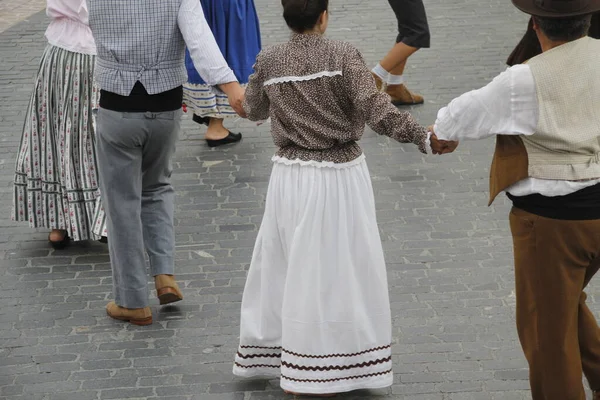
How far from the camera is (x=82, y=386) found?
4922 mm

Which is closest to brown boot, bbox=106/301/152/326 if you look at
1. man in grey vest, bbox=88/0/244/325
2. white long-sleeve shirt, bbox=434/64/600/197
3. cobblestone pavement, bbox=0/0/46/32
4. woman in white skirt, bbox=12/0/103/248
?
man in grey vest, bbox=88/0/244/325

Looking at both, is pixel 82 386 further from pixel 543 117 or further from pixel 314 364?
pixel 543 117

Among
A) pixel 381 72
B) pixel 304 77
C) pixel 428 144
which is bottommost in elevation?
pixel 381 72

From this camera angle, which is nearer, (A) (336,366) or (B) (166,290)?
(A) (336,366)

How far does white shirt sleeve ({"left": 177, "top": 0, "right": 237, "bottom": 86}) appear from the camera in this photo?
4.95 metres

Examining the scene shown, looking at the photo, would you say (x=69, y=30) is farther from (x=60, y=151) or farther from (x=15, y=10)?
(x=15, y=10)

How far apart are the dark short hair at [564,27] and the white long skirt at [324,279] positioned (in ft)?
3.56

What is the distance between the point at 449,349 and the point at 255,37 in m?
3.54

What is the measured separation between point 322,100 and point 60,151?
2.44m

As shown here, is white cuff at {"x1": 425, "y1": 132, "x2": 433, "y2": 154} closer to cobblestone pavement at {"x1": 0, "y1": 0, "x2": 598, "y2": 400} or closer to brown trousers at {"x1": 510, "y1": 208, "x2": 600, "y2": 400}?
brown trousers at {"x1": 510, "y1": 208, "x2": 600, "y2": 400}

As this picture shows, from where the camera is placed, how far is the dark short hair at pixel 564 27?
148 inches

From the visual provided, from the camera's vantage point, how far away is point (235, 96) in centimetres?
487

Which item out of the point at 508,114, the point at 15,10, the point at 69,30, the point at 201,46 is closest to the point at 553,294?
the point at 508,114

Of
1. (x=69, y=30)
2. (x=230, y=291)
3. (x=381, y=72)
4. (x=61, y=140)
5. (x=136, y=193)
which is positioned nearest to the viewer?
(x=136, y=193)
